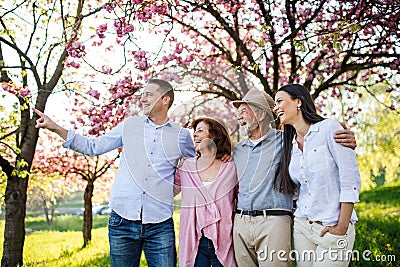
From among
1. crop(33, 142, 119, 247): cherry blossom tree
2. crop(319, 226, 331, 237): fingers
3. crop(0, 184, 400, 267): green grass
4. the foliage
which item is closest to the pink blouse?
crop(319, 226, 331, 237): fingers

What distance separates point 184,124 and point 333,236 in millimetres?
1155

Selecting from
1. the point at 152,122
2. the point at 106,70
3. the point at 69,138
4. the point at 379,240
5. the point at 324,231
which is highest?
the point at 106,70

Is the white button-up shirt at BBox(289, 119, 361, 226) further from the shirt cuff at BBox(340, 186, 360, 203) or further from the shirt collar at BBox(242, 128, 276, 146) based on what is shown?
the shirt collar at BBox(242, 128, 276, 146)

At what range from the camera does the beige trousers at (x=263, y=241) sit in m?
2.73

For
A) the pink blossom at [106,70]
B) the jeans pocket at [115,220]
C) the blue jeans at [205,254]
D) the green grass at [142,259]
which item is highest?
the pink blossom at [106,70]

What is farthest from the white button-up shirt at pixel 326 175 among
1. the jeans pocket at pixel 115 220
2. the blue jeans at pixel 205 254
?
the jeans pocket at pixel 115 220

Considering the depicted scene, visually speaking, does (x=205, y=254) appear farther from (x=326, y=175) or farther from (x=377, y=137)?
(x=377, y=137)

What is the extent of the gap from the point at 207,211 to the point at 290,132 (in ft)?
2.32

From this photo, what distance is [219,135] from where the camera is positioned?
299 centimetres

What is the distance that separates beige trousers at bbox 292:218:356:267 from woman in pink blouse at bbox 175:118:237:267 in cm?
48

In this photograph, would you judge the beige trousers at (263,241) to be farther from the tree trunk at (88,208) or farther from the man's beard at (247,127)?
the tree trunk at (88,208)

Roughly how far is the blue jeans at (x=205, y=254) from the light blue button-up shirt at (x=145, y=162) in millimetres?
275

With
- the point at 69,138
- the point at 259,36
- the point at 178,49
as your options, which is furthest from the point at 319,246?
the point at 259,36

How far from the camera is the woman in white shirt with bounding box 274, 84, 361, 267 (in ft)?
8.05
